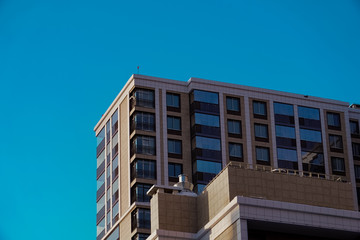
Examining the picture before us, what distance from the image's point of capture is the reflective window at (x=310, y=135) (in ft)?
472

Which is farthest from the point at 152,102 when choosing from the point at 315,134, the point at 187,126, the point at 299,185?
the point at 299,185

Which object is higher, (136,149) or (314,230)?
(136,149)

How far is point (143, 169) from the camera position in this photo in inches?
5256

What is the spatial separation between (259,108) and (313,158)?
10587mm

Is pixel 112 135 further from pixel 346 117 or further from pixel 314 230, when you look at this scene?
pixel 314 230

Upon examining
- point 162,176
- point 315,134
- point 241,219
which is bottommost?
point 241,219

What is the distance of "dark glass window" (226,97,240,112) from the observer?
141500mm

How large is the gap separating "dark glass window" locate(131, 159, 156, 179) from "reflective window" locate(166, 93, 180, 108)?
9748 mm

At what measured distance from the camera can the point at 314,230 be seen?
79.2m

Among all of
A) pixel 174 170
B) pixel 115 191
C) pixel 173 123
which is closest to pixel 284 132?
pixel 173 123

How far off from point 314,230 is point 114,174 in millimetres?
65850

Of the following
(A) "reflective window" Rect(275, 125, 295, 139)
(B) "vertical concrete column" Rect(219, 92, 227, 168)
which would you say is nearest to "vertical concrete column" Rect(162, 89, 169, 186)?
(B) "vertical concrete column" Rect(219, 92, 227, 168)

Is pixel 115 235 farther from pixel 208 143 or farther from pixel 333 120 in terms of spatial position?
pixel 333 120

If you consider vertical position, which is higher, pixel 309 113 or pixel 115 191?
pixel 309 113
